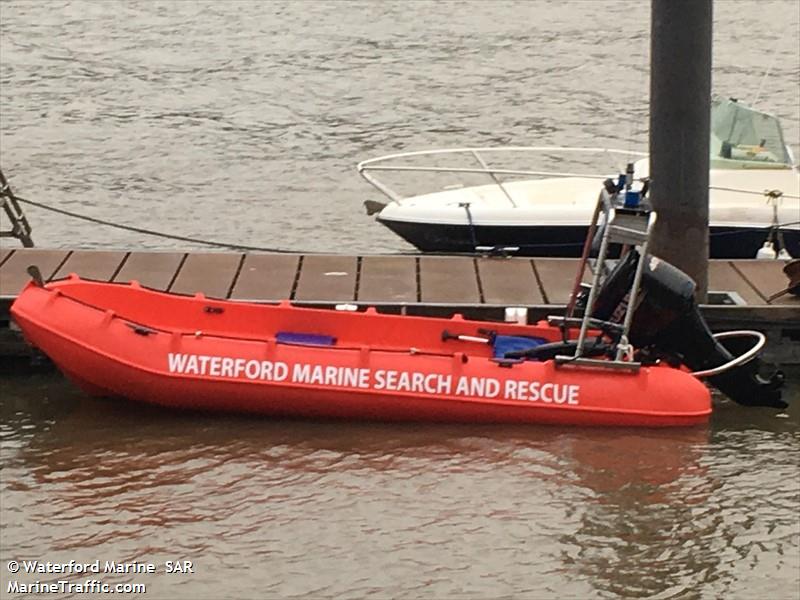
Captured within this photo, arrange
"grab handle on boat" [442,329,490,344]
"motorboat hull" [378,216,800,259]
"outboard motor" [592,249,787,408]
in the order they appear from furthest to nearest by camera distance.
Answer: "motorboat hull" [378,216,800,259] → "grab handle on boat" [442,329,490,344] → "outboard motor" [592,249,787,408]

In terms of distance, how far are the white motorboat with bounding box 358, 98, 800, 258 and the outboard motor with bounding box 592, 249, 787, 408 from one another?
2.05 meters

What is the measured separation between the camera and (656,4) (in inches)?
354

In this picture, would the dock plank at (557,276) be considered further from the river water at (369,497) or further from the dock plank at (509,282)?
the river water at (369,497)

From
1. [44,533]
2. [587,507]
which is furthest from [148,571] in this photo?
[587,507]

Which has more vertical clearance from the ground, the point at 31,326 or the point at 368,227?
the point at 31,326

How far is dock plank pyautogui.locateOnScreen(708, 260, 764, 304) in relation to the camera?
32.0 ft

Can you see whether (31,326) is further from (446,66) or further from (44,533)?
(446,66)

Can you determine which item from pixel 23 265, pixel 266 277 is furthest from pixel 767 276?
pixel 23 265

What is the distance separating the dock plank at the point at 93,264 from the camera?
1005 cm

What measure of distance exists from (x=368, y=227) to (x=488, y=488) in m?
7.40

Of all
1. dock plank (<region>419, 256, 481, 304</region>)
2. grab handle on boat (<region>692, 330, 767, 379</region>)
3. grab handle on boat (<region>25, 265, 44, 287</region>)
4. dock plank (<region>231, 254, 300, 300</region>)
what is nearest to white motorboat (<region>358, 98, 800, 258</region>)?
dock plank (<region>419, 256, 481, 304</region>)

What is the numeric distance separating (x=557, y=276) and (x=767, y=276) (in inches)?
58.3

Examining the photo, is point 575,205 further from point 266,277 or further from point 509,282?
point 266,277

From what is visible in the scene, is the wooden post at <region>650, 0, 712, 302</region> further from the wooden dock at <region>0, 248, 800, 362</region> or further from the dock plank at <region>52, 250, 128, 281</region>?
the dock plank at <region>52, 250, 128, 281</region>
